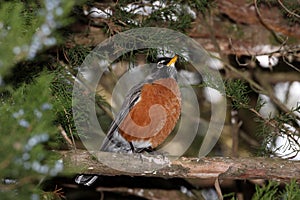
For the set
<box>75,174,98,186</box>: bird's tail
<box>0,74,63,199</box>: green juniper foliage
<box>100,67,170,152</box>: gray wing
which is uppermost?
<box>0,74,63,199</box>: green juniper foliage

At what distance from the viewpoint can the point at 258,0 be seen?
14.3 feet

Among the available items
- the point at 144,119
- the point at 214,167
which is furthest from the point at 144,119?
the point at 214,167

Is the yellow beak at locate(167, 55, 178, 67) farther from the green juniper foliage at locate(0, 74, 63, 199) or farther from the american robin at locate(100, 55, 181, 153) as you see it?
the green juniper foliage at locate(0, 74, 63, 199)

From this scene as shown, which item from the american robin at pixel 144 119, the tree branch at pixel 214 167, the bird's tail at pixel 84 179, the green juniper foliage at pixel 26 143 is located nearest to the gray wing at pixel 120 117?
the american robin at pixel 144 119

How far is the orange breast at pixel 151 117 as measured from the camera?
3691 millimetres

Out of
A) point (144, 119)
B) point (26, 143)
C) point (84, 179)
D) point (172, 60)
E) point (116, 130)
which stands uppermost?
point (26, 143)

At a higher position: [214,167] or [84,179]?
[214,167]

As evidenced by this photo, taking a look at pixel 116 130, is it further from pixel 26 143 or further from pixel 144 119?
pixel 26 143

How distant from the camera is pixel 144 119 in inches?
145

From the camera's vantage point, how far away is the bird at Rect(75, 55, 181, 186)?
12.1 feet

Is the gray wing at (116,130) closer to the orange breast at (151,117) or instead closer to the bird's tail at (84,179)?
the orange breast at (151,117)

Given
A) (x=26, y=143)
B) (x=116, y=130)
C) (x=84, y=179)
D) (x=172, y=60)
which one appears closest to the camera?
(x=26, y=143)

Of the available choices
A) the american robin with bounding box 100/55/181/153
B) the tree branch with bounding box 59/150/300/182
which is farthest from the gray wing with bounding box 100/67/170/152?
the tree branch with bounding box 59/150/300/182

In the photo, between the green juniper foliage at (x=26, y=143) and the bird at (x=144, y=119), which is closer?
the green juniper foliage at (x=26, y=143)
